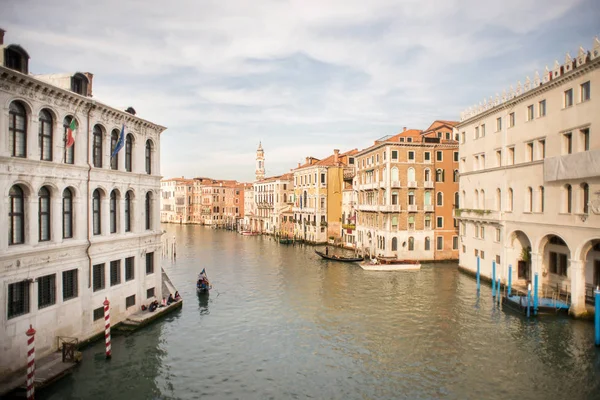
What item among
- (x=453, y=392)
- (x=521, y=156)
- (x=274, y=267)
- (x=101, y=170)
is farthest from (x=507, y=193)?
(x=101, y=170)

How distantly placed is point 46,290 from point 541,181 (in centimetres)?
2245

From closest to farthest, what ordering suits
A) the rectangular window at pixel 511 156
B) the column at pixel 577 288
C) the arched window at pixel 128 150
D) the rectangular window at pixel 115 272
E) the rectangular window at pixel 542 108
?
the rectangular window at pixel 115 272 → the arched window at pixel 128 150 → the column at pixel 577 288 → the rectangular window at pixel 542 108 → the rectangular window at pixel 511 156

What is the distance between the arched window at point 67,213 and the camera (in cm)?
1492

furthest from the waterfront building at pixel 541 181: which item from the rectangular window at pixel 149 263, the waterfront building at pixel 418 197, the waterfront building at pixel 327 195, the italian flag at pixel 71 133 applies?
the waterfront building at pixel 327 195

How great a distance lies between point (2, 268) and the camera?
39.6 feet

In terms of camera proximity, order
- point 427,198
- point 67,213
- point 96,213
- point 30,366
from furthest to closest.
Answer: point 427,198, point 96,213, point 67,213, point 30,366

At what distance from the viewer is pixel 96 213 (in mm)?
16578

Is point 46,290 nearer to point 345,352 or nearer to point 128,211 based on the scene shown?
point 128,211

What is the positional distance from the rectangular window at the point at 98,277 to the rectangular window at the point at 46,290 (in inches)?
81.5

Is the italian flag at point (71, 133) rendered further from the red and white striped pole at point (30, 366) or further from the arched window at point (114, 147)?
the red and white striped pole at point (30, 366)

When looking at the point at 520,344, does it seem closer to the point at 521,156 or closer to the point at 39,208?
the point at 521,156

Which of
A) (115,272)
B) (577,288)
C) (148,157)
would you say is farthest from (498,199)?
(115,272)

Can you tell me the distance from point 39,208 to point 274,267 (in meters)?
24.5

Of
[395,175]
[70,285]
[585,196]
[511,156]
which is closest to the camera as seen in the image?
[70,285]
